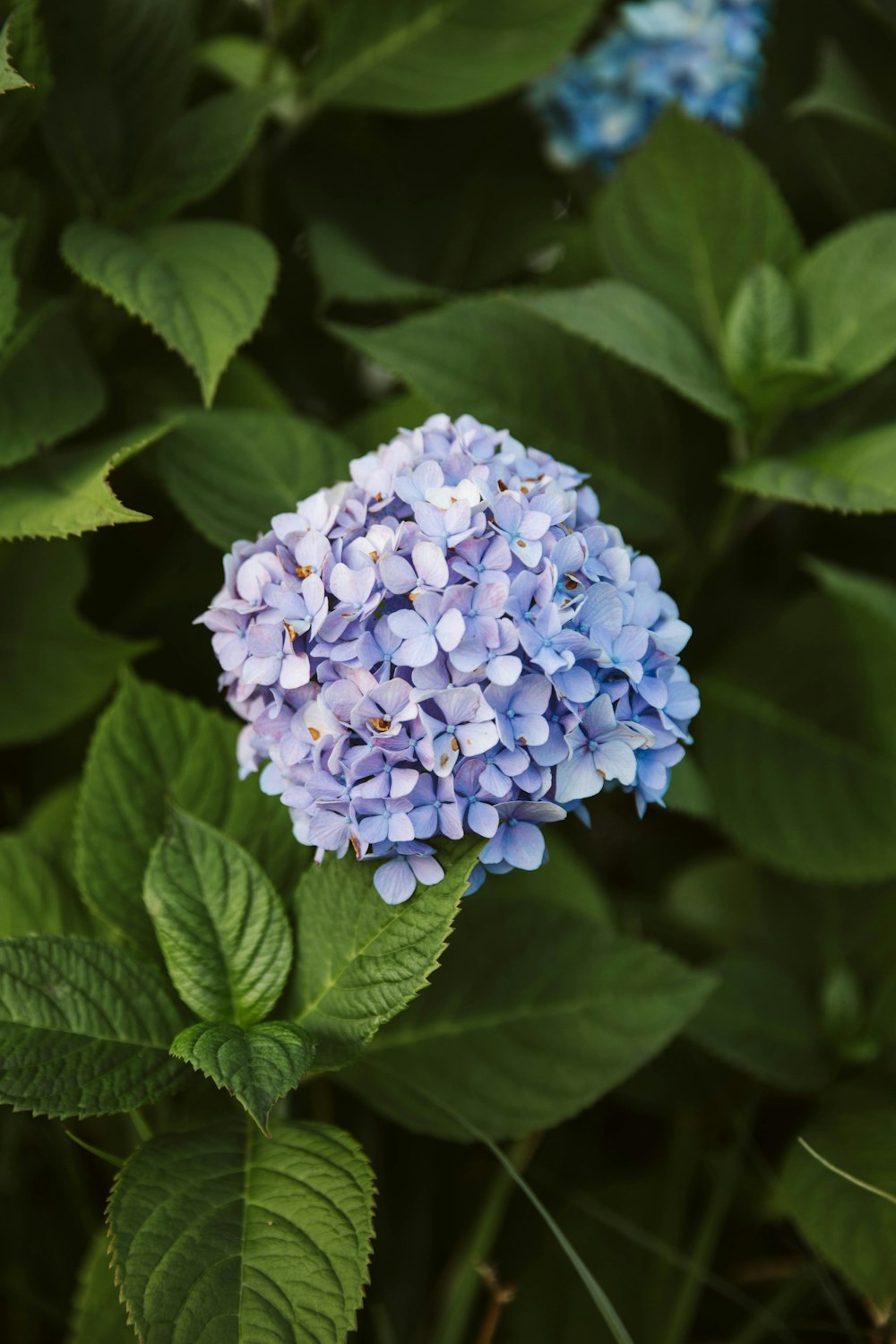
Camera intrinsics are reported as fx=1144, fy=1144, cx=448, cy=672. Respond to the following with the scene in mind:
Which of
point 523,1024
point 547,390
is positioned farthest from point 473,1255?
point 547,390

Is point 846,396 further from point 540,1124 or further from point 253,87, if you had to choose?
point 540,1124

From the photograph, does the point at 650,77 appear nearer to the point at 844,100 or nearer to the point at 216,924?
the point at 844,100

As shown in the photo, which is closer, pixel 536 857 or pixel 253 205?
pixel 536 857

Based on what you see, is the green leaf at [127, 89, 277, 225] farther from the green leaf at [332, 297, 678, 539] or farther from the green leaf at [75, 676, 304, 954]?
the green leaf at [75, 676, 304, 954]

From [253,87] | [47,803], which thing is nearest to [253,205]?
[253,87]

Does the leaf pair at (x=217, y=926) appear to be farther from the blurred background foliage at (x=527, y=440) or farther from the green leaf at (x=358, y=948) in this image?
the blurred background foliage at (x=527, y=440)

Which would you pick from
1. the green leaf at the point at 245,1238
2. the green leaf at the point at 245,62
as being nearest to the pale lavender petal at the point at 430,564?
the green leaf at the point at 245,1238
